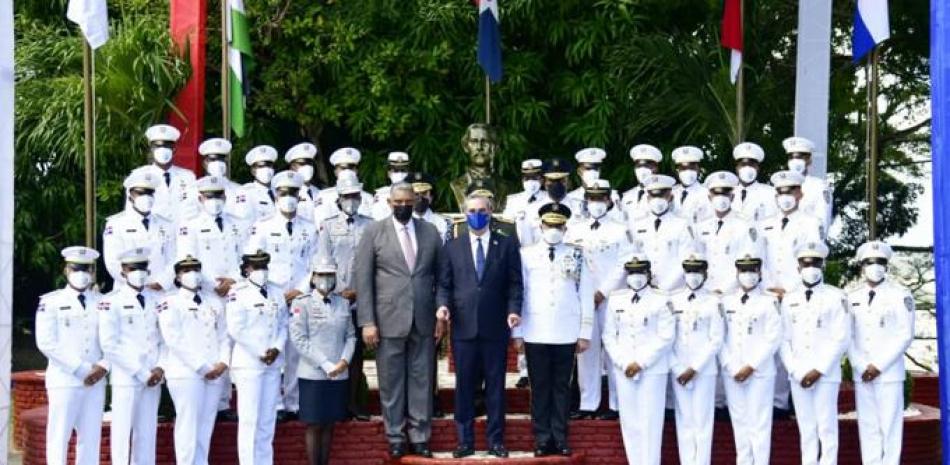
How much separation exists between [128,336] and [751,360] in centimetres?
432

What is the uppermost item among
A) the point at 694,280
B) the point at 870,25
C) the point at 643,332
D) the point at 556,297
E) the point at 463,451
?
the point at 870,25

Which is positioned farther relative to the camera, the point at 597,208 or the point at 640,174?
the point at 640,174

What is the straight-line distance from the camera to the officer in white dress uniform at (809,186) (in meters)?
15.7

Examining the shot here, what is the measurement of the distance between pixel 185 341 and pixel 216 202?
1408 mm

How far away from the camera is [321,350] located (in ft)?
46.9

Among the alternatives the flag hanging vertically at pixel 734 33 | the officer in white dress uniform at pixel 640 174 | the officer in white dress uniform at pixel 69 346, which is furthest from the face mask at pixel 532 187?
the officer in white dress uniform at pixel 69 346

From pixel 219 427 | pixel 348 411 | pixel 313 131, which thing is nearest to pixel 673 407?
pixel 348 411

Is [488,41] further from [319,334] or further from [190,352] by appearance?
[190,352]

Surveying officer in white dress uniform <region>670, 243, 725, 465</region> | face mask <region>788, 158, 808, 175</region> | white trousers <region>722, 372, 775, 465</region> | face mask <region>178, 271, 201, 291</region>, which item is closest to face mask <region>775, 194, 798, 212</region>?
face mask <region>788, 158, 808, 175</region>

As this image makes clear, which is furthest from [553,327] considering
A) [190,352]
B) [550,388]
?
[190,352]

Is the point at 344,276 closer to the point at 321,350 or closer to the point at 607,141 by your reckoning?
the point at 321,350

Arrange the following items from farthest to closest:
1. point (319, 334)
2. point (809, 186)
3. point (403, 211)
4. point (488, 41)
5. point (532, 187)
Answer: point (488, 41) → point (532, 187) → point (809, 186) → point (403, 211) → point (319, 334)

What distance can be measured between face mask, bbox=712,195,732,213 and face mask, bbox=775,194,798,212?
0.38 meters

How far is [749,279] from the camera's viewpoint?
14.5m
